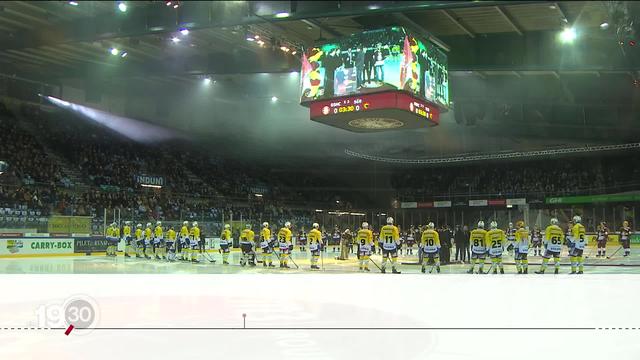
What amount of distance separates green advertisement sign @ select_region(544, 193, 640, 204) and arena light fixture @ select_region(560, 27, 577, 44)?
12.1 meters

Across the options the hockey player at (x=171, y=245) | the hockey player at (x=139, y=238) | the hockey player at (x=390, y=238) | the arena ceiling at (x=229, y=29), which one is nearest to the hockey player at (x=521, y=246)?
the hockey player at (x=390, y=238)

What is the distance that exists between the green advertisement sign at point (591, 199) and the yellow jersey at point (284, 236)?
1464cm

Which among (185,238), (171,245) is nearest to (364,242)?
(185,238)

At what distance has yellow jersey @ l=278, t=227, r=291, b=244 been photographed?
1570 centimetres

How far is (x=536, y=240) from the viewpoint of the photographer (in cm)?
2267

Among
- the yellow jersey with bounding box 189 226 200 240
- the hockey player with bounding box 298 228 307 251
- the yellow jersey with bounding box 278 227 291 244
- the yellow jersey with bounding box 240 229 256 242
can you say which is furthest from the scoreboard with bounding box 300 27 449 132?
the hockey player with bounding box 298 228 307 251

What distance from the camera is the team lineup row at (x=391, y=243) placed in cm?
1379

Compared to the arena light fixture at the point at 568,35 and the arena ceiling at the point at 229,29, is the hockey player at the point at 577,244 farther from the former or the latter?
the arena light fixture at the point at 568,35

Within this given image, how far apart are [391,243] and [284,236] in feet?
10.7

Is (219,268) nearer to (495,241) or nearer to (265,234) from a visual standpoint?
(265,234)
